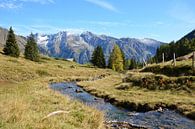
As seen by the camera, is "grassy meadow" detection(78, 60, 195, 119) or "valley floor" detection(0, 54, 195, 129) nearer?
"valley floor" detection(0, 54, 195, 129)

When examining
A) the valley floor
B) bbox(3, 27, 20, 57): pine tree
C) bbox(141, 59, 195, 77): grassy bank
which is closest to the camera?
the valley floor

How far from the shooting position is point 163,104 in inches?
1228

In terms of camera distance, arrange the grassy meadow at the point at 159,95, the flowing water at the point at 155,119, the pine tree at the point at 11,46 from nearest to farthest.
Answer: the flowing water at the point at 155,119
the grassy meadow at the point at 159,95
the pine tree at the point at 11,46

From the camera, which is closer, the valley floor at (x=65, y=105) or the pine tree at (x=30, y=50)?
the valley floor at (x=65, y=105)

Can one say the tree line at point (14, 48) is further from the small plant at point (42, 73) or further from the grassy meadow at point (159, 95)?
the grassy meadow at point (159, 95)

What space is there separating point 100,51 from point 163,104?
391 ft

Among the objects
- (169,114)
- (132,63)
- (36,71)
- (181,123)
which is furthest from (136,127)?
(132,63)

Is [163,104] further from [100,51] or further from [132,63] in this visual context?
[132,63]

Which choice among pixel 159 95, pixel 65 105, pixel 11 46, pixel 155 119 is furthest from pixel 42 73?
pixel 155 119

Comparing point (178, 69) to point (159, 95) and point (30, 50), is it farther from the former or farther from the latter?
point (30, 50)

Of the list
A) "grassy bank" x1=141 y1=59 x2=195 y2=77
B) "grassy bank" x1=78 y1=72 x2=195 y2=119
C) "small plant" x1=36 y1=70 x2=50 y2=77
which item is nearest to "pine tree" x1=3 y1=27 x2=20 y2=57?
"small plant" x1=36 y1=70 x2=50 y2=77

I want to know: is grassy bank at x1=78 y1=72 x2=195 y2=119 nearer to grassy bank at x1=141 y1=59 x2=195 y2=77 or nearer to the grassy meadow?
the grassy meadow

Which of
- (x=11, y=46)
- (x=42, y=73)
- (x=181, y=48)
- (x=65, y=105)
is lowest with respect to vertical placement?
(x=65, y=105)

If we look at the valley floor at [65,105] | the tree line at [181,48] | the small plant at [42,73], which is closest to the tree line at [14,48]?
the small plant at [42,73]
